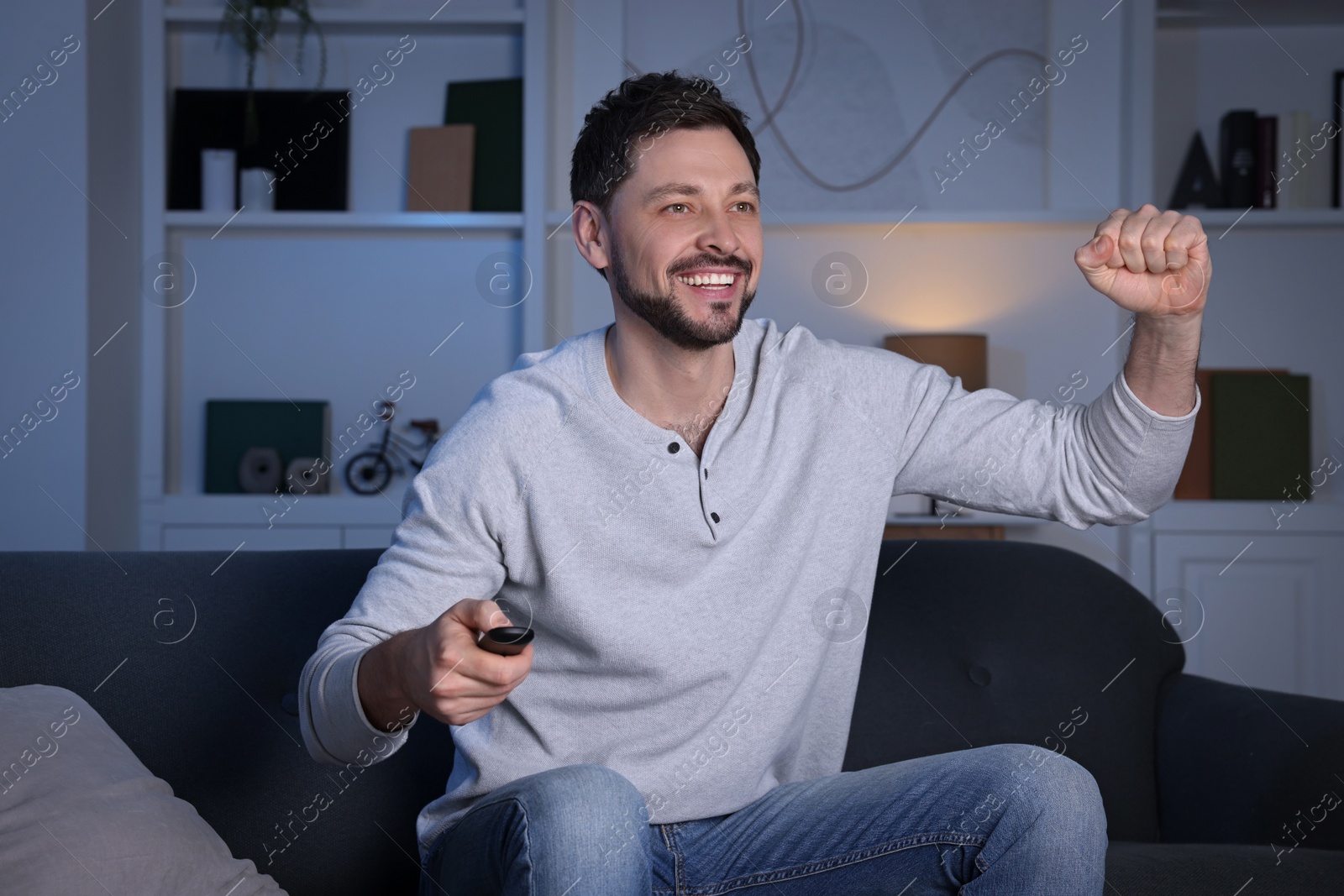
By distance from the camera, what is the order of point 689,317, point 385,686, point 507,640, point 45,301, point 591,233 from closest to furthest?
point 507,640 < point 385,686 < point 689,317 < point 591,233 < point 45,301

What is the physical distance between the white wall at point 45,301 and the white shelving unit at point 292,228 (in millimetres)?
292

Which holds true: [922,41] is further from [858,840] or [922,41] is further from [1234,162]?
[858,840]

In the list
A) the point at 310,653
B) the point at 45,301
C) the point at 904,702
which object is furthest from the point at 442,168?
the point at 904,702

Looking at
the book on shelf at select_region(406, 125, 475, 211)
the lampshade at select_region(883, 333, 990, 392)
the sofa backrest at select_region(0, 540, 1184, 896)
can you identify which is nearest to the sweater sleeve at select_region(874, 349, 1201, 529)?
the sofa backrest at select_region(0, 540, 1184, 896)

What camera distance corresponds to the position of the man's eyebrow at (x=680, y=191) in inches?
58.3

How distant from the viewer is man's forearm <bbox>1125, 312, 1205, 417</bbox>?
1209mm

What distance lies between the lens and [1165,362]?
1.22 metres

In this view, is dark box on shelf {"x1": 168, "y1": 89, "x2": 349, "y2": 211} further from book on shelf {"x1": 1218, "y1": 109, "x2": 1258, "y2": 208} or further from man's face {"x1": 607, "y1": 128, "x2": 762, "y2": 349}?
book on shelf {"x1": 1218, "y1": 109, "x2": 1258, "y2": 208}

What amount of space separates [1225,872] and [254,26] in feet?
9.77

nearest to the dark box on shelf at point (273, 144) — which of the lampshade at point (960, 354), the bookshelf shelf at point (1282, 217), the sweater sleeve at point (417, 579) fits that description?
the lampshade at point (960, 354)

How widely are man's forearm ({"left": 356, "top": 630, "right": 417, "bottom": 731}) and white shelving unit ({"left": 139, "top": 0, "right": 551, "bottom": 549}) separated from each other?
195 centimetres

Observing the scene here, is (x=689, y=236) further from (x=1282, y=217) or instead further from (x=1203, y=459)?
(x=1282, y=217)

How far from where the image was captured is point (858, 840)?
1.18 meters

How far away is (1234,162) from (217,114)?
2728 millimetres
